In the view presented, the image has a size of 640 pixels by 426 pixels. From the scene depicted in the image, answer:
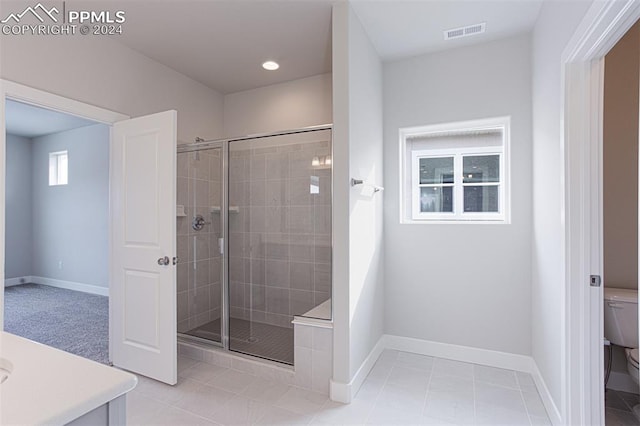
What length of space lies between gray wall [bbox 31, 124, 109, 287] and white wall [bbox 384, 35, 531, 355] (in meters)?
4.45

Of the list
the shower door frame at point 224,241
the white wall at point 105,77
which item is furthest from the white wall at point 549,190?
the white wall at point 105,77

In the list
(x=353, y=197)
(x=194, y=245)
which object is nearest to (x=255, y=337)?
(x=194, y=245)

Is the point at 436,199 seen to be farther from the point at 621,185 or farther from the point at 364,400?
the point at 364,400

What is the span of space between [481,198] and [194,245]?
8.94 ft

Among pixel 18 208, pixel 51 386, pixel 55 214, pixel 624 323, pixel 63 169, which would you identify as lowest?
pixel 624 323

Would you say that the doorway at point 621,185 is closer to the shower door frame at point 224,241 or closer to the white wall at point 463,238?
the white wall at point 463,238

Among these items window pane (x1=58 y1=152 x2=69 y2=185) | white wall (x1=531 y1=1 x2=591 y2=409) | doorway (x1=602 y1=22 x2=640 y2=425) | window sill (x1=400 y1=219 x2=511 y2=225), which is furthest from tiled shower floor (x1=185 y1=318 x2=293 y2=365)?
window pane (x1=58 y1=152 x2=69 y2=185)

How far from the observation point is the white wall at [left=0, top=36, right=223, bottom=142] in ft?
7.01

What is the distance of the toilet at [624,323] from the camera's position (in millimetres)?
1940

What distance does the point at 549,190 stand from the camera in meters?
2.05

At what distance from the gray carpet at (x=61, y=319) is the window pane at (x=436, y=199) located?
10.3ft

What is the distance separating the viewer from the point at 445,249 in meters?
2.83

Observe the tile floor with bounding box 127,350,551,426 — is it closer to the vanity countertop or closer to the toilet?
the toilet

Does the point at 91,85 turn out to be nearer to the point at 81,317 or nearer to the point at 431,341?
the point at 81,317
